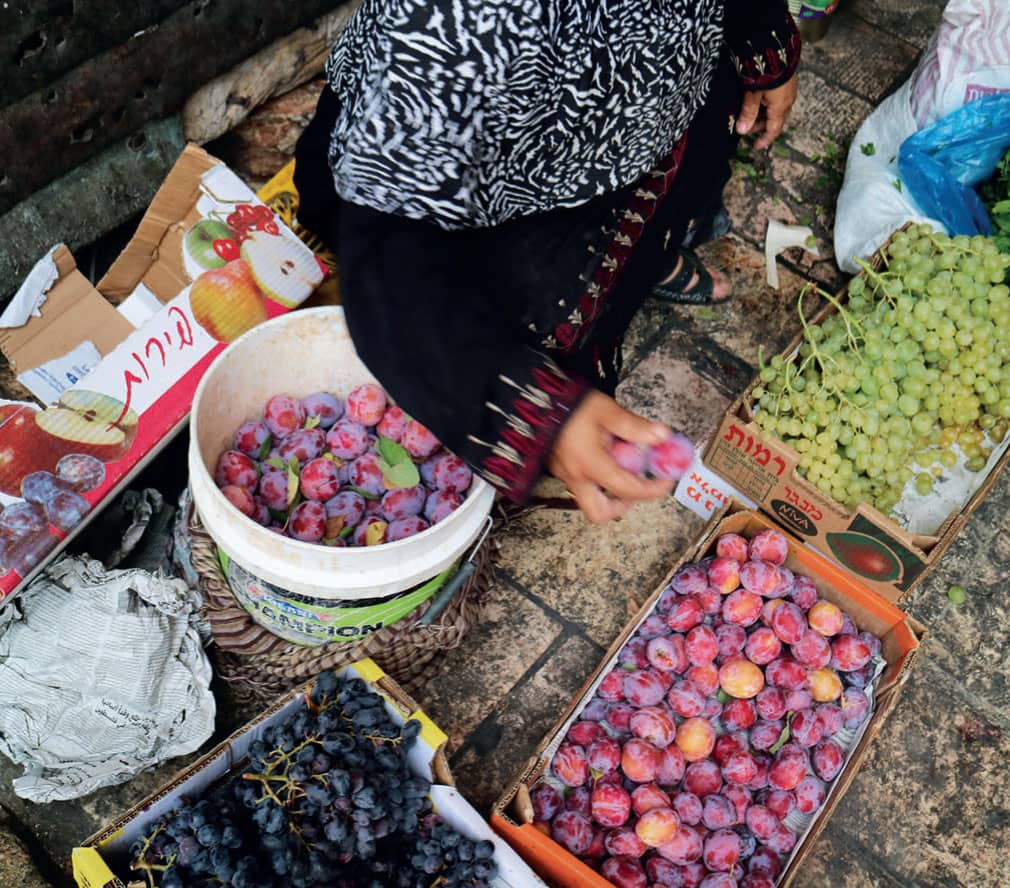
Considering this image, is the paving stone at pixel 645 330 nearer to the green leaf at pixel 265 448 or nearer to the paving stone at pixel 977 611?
the paving stone at pixel 977 611

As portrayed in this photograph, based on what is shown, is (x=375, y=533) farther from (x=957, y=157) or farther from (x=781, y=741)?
(x=957, y=157)

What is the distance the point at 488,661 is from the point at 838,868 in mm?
896

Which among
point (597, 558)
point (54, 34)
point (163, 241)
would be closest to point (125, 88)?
point (54, 34)

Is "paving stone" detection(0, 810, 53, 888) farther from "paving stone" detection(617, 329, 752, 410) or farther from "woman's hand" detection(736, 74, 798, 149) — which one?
"woman's hand" detection(736, 74, 798, 149)

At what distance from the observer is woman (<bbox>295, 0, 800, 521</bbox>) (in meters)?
1.19

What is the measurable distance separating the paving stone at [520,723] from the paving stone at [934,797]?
0.66m

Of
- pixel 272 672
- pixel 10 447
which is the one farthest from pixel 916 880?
pixel 10 447

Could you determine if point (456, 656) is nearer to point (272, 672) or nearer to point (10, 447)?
point (272, 672)

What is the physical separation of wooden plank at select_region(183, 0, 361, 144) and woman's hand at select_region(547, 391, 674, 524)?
1.77 metres

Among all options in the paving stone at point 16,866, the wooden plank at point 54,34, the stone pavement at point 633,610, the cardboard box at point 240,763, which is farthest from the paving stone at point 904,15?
the paving stone at point 16,866

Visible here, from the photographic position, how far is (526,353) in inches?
51.4

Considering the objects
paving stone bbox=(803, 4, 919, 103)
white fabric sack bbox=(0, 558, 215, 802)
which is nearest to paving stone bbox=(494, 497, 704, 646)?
white fabric sack bbox=(0, 558, 215, 802)

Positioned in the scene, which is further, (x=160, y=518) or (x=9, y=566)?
(x=160, y=518)

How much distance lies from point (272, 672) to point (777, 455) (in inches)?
46.0
